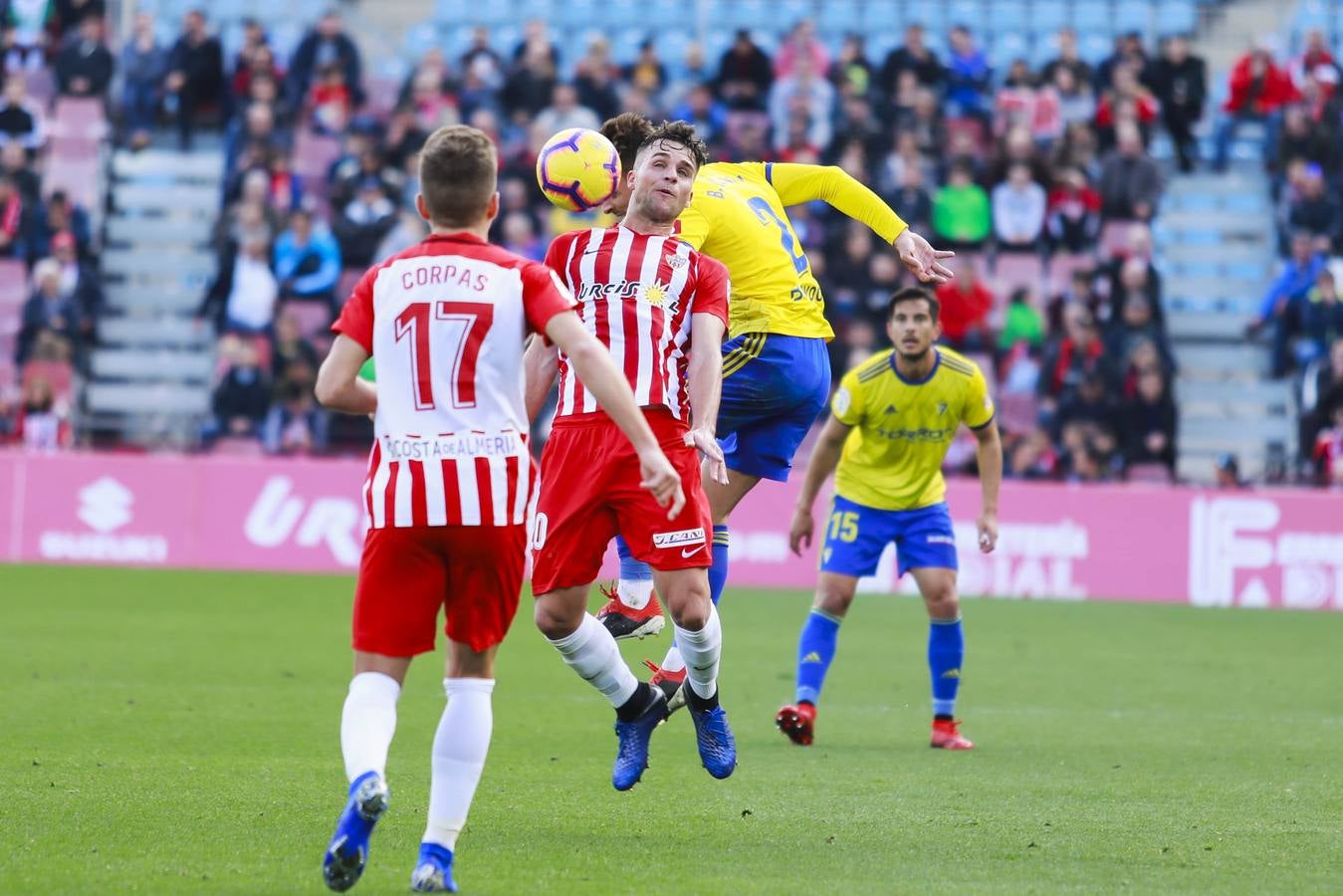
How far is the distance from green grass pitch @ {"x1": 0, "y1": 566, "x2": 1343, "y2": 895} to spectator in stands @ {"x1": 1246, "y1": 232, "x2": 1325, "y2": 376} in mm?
7487

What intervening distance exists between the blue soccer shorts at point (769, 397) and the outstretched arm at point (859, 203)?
0.58 m

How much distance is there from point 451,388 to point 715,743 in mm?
2337

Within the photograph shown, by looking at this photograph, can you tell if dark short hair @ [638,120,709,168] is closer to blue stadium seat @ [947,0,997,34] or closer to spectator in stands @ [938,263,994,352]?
spectator in stands @ [938,263,994,352]

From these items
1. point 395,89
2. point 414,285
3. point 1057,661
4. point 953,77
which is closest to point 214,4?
point 395,89

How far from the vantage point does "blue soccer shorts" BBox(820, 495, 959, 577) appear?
32.2ft

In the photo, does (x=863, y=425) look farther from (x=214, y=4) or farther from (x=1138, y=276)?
(x=214, y=4)

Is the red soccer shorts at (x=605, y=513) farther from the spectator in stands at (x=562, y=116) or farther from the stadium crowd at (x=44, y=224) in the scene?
the spectator in stands at (x=562, y=116)

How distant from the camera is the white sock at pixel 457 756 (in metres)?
5.23

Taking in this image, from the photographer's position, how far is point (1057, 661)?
43.2 ft

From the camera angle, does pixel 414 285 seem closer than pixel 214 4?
Yes

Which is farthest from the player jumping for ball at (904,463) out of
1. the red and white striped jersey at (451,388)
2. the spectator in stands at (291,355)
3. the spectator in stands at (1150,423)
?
the spectator in stands at (291,355)

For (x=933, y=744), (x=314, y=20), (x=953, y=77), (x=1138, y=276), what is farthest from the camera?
(x=314, y=20)

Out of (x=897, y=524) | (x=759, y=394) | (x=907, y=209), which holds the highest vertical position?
(x=907, y=209)

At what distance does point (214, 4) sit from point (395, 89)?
3246 mm
